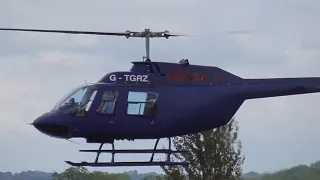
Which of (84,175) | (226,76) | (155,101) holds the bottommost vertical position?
(155,101)

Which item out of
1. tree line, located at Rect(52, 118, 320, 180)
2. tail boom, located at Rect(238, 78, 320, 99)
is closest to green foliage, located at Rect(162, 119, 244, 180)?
tree line, located at Rect(52, 118, 320, 180)

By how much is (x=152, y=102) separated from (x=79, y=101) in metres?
1.84

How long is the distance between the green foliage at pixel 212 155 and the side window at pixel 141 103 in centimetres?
1269

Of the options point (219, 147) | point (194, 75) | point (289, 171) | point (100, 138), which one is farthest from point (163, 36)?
→ point (289, 171)

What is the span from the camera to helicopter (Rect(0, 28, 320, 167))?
1070 inches

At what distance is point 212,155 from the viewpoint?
4022 centimetres

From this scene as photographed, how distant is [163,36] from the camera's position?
28109 millimetres

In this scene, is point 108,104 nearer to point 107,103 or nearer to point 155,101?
point 107,103

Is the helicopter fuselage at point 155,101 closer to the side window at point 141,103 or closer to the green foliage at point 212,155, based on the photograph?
the side window at point 141,103

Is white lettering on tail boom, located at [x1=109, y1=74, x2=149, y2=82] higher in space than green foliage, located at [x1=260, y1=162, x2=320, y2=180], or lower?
lower

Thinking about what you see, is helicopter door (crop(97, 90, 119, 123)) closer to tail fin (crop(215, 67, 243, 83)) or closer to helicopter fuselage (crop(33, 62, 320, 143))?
helicopter fuselage (crop(33, 62, 320, 143))

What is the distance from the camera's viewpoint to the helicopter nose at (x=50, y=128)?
27.2 metres

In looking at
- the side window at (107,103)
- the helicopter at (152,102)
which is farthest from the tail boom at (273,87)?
the side window at (107,103)

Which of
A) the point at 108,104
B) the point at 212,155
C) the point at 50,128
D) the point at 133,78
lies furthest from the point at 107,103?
the point at 212,155
